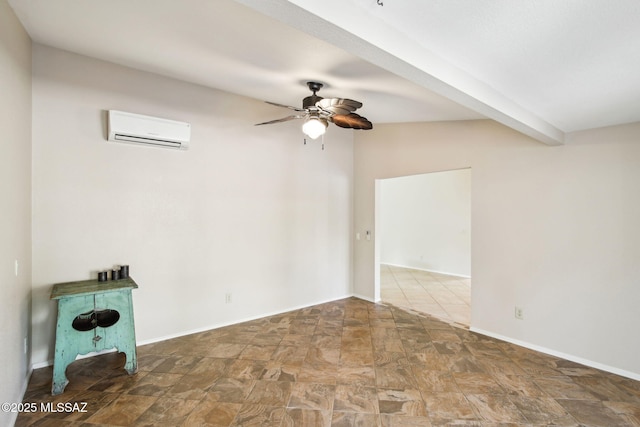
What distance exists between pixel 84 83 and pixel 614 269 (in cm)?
535

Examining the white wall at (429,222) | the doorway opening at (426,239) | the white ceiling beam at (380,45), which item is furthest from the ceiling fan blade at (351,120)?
the white wall at (429,222)

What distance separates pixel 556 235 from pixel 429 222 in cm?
476

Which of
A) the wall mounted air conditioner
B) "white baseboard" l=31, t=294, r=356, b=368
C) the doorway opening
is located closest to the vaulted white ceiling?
the wall mounted air conditioner

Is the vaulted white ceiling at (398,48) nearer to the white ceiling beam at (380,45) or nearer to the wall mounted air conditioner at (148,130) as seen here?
the white ceiling beam at (380,45)

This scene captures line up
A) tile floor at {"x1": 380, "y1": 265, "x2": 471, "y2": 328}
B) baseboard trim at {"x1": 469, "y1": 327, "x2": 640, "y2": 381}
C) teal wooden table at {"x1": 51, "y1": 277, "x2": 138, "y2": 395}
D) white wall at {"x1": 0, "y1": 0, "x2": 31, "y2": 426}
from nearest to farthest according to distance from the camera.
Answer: white wall at {"x1": 0, "y1": 0, "x2": 31, "y2": 426}
teal wooden table at {"x1": 51, "y1": 277, "x2": 138, "y2": 395}
baseboard trim at {"x1": 469, "y1": 327, "x2": 640, "y2": 381}
tile floor at {"x1": 380, "y1": 265, "x2": 471, "y2": 328}

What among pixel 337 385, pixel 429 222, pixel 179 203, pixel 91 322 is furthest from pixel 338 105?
pixel 429 222

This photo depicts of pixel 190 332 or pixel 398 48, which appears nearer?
pixel 398 48

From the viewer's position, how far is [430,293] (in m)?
5.68

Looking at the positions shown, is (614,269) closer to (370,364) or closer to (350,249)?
(370,364)

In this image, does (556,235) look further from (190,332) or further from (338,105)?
(190,332)

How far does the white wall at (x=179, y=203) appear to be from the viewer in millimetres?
2893

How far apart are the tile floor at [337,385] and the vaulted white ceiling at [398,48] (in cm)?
223

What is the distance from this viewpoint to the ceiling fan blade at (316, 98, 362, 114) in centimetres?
263

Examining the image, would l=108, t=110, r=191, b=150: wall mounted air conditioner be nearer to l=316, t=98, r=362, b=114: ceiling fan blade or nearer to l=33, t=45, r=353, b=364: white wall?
l=33, t=45, r=353, b=364: white wall
